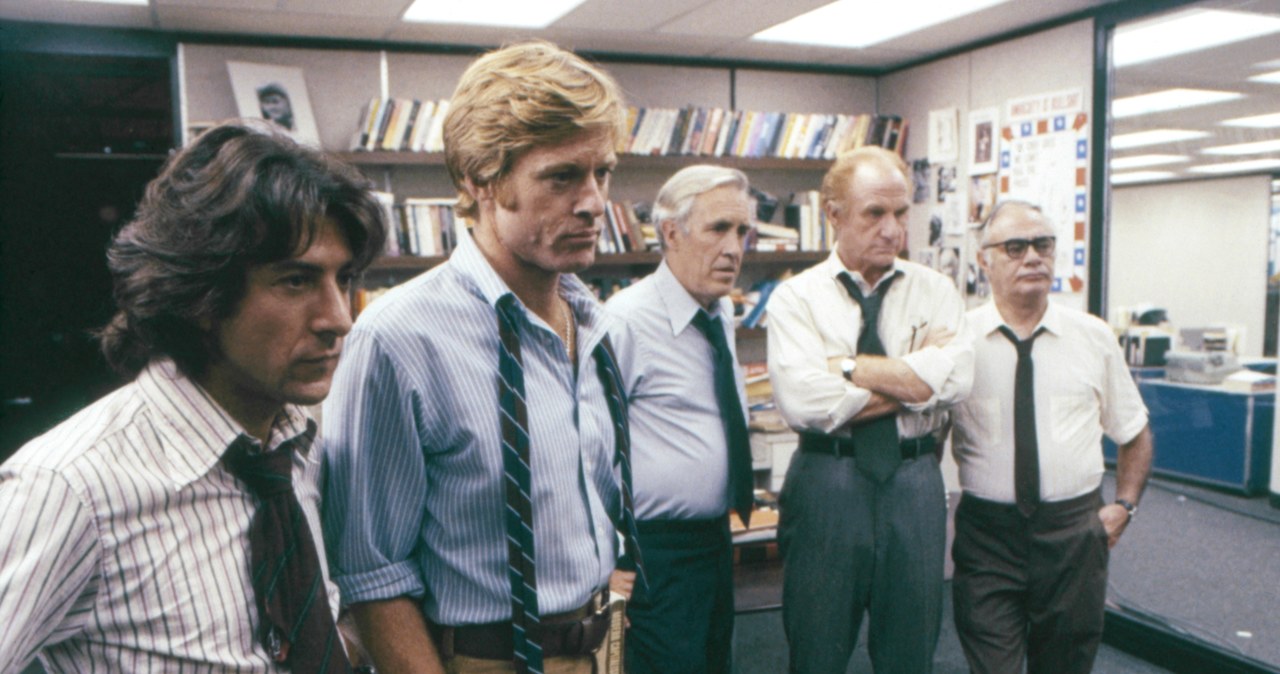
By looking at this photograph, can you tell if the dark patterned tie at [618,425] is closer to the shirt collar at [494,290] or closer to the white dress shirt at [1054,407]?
the shirt collar at [494,290]

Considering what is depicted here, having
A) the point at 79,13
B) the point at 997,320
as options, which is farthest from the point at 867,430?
the point at 79,13

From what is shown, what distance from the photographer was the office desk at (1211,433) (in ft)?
15.3

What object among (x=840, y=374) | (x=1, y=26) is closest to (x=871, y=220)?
(x=840, y=374)

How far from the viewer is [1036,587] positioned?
7.11ft

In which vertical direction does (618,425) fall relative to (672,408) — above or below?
above

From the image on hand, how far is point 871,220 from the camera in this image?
2.21 meters

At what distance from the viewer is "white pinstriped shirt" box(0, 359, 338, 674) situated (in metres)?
0.73

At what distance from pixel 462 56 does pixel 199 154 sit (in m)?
3.87

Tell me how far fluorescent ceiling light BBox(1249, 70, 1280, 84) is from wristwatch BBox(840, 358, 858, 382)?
9.46 feet

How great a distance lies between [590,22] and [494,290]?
320 centimetres

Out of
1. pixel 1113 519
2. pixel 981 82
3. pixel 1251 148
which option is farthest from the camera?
pixel 981 82

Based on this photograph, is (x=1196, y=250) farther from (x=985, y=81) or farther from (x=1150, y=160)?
(x=985, y=81)

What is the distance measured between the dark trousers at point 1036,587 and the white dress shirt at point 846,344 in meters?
0.35

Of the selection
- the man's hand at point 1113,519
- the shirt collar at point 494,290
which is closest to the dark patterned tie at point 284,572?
the shirt collar at point 494,290
